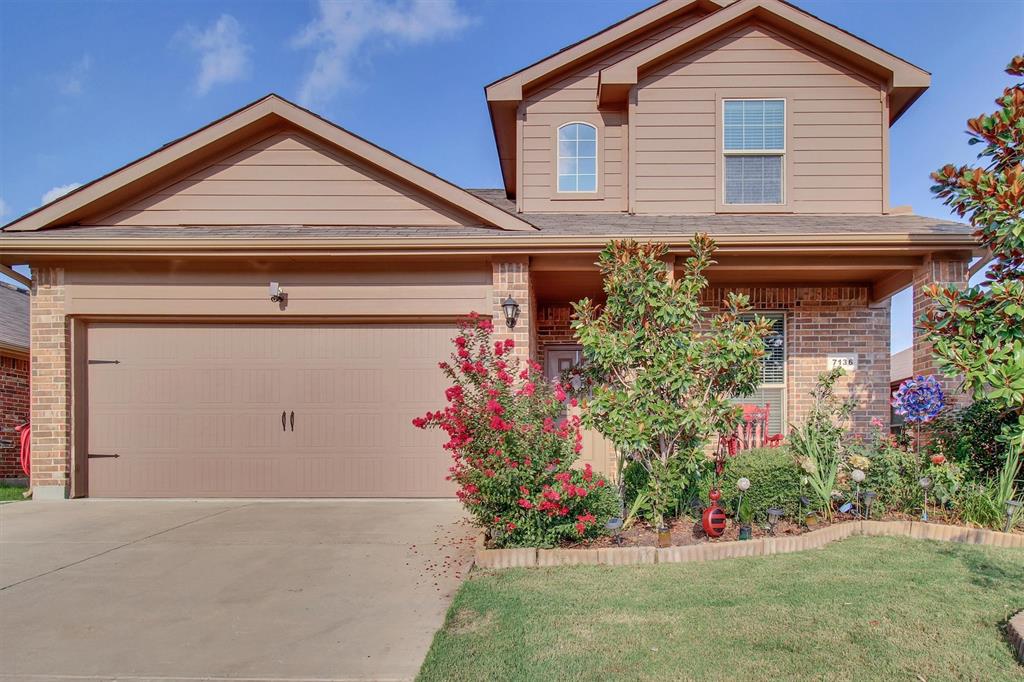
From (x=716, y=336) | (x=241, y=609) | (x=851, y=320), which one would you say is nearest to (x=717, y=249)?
(x=716, y=336)

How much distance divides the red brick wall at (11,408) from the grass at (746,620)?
9.91 metres

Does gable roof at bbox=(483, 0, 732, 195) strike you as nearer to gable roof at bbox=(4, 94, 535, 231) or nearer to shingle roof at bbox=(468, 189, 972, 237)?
shingle roof at bbox=(468, 189, 972, 237)

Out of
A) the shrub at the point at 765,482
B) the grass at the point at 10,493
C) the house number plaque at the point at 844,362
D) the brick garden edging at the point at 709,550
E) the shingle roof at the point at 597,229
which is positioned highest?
the shingle roof at the point at 597,229

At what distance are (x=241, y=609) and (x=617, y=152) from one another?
23.1ft

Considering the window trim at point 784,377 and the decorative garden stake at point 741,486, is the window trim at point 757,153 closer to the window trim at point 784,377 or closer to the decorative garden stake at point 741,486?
the window trim at point 784,377

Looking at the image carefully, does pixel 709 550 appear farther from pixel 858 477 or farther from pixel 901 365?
pixel 901 365

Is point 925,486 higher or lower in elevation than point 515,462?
lower

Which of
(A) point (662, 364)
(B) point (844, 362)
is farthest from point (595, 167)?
(B) point (844, 362)

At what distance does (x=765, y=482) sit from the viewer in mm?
5473

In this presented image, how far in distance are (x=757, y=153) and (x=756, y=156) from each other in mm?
41

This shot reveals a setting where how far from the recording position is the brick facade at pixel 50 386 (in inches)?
294

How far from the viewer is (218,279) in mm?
7715

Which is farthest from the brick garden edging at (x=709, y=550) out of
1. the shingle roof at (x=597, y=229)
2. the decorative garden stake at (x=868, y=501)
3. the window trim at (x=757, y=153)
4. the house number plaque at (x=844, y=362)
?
the window trim at (x=757, y=153)

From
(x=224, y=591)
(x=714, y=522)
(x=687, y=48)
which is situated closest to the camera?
(x=224, y=591)
